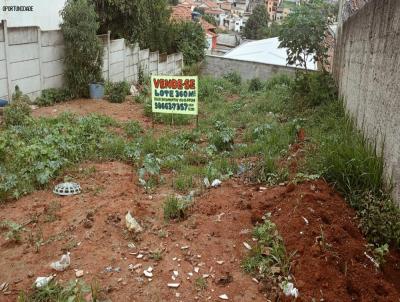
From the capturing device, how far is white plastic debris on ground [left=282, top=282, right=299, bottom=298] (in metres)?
3.02

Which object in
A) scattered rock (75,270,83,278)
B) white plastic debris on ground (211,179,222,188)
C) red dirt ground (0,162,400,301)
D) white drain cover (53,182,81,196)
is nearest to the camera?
red dirt ground (0,162,400,301)

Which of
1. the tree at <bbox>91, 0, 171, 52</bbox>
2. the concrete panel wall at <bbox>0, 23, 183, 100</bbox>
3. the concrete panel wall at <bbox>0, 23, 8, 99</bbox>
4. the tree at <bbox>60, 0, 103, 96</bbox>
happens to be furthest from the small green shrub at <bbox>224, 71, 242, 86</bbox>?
the concrete panel wall at <bbox>0, 23, 8, 99</bbox>

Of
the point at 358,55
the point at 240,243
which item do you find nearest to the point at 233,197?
the point at 240,243

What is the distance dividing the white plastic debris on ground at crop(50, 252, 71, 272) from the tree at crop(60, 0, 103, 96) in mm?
7837

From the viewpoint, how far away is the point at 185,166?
6004mm

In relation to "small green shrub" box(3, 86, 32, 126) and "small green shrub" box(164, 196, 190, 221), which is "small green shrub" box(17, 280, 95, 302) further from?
"small green shrub" box(3, 86, 32, 126)

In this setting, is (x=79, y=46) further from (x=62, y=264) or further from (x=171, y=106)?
(x=62, y=264)

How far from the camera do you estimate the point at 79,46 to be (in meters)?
10.4

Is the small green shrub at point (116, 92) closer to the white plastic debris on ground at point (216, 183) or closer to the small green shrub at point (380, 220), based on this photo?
the white plastic debris on ground at point (216, 183)

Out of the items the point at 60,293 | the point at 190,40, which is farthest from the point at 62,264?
the point at 190,40

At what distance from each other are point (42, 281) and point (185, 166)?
3036 millimetres

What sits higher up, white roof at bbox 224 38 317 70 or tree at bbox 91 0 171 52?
tree at bbox 91 0 171 52

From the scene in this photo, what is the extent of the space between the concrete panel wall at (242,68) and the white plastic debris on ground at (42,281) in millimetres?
16283

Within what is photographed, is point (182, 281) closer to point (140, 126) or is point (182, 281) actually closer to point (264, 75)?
point (140, 126)
